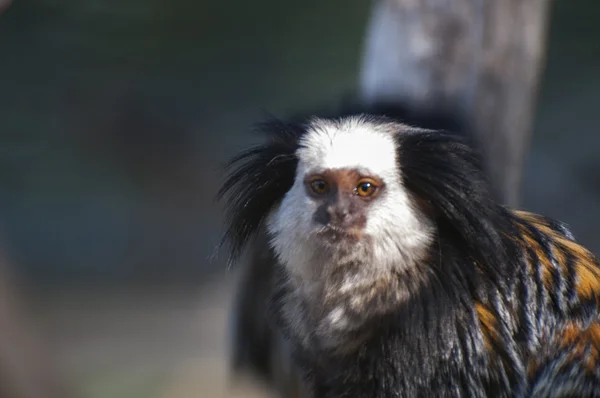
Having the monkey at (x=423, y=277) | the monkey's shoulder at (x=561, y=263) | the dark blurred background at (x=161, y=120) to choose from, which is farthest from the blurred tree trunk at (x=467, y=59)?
the dark blurred background at (x=161, y=120)

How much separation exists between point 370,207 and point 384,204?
44 mm

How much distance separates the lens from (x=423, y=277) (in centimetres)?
266

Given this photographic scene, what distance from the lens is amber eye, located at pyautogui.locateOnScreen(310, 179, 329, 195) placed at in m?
2.66

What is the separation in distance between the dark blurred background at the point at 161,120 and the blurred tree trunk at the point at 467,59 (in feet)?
11.3

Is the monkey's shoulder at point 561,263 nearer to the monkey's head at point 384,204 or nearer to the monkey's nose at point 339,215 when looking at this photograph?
the monkey's head at point 384,204

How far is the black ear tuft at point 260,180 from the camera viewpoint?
286 centimetres

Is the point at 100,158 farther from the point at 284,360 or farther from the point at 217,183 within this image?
the point at 284,360

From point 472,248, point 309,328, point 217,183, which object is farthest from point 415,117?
point 217,183

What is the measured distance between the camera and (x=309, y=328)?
279 cm

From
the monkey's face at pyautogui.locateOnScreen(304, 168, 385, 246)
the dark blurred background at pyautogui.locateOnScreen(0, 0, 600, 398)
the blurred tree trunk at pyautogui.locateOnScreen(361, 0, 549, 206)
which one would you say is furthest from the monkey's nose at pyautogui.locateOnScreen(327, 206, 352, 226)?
A: the dark blurred background at pyautogui.locateOnScreen(0, 0, 600, 398)

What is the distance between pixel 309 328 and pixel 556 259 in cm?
78

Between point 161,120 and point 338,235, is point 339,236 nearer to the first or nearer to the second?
point 338,235

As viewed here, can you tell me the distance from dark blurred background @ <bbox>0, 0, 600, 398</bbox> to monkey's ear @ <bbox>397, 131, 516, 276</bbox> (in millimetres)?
4172

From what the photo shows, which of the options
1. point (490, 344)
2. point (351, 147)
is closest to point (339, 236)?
point (351, 147)
